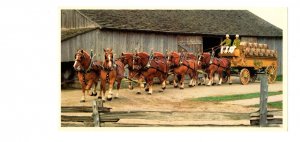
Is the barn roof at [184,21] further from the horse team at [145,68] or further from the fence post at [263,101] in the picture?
the fence post at [263,101]

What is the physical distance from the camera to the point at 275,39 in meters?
13.5

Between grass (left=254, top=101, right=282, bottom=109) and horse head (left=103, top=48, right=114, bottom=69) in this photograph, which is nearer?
grass (left=254, top=101, right=282, bottom=109)

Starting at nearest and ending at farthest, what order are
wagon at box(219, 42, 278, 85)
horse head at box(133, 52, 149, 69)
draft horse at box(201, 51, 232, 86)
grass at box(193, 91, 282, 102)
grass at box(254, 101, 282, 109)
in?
1. grass at box(254, 101, 282, 109)
2. grass at box(193, 91, 282, 102)
3. horse head at box(133, 52, 149, 69)
4. wagon at box(219, 42, 278, 85)
5. draft horse at box(201, 51, 232, 86)

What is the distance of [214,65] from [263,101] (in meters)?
1.53

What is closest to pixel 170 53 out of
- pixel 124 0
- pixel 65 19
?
pixel 124 0

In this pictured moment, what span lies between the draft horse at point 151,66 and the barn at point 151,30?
0.16 meters

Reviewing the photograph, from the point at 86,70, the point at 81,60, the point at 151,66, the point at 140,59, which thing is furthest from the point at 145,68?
the point at 81,60

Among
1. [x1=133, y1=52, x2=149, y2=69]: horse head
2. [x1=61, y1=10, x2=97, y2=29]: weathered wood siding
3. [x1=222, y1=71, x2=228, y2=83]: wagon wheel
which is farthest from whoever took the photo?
[x1=222, y1=71, x2=228, y2=83]: wagon wheel

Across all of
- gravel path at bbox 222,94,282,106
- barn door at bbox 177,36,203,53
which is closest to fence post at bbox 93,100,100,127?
barn door at bbox 177,36,203,53

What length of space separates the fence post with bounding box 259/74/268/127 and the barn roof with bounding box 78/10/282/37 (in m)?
1.06

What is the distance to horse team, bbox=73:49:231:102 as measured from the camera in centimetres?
1366

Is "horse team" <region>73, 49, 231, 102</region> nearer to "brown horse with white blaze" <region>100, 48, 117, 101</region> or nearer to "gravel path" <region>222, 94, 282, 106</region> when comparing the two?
"brown horse with white blaze" <region>100, 48, 117, 101</region>

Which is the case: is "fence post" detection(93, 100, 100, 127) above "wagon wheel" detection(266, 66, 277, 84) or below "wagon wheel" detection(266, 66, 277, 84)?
below
